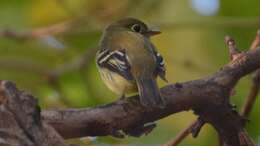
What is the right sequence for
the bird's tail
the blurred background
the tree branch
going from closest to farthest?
1. the tree branch
2. the bird's tail
3. the blurred background

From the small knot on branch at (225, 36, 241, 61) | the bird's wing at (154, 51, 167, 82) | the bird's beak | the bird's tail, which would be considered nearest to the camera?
the bird's tail

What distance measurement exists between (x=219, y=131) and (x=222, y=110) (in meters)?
0.10

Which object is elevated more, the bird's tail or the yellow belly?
the yellow belly

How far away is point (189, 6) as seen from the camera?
5.79 m

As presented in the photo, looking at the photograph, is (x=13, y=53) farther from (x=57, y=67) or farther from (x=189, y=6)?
(x=189, y=6)

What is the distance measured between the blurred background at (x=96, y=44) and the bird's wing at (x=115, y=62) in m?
0.77

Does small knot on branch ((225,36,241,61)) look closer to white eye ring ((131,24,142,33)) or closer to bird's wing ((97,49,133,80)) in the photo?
bird's wing ((97,49,133,80))

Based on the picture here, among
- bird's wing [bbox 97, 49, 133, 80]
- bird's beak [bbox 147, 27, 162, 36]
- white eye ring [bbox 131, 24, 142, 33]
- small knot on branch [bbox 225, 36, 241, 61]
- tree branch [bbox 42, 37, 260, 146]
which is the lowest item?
tree branch [bbox 42, 37, 260, 146]

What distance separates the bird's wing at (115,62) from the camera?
4.34 metres

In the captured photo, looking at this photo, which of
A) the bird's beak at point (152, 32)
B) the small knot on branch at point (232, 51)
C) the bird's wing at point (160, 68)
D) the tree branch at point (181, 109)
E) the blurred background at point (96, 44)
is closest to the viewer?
the tree branch at point (181, 109)

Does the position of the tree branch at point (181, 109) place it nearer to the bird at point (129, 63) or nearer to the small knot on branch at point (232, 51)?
the small knot on branch at point (232, 51)

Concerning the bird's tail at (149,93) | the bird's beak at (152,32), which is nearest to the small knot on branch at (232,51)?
the bird's tail at (149,93)

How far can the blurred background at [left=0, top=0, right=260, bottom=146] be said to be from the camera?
18.0 feet

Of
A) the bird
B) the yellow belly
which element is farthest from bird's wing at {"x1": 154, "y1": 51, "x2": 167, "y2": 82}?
the yellow belly
